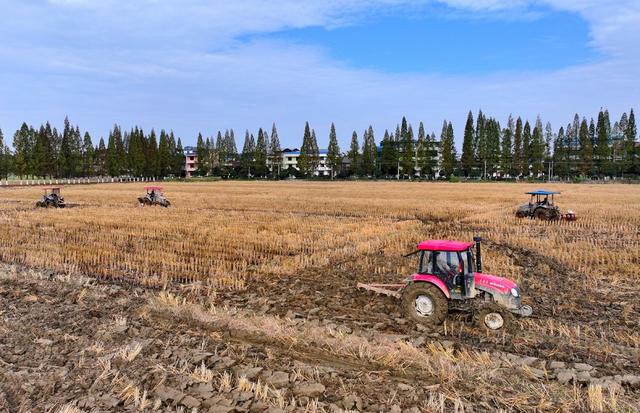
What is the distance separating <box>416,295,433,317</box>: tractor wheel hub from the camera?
8.07 meters

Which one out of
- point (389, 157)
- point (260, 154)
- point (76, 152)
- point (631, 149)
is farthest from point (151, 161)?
point (631, 149)

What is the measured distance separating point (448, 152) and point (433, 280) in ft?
307

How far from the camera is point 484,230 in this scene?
67.2 ft

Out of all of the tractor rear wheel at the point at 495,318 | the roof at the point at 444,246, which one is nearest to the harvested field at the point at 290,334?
the tractor rear wheel at the point at 495,318

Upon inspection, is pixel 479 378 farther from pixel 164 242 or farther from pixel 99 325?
pixel 164 242

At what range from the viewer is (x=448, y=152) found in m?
98.1

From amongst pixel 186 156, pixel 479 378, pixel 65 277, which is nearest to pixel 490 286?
pixel 479 378

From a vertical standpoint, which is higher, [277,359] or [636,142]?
[636,142]

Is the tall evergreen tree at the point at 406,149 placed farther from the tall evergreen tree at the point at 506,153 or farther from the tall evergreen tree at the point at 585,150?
the tall evergreen tree at the point at 585,150

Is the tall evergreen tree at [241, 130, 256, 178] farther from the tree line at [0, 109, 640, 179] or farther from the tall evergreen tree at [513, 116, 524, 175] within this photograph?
the tall evergreen tree at [513, 116, 524, 175]

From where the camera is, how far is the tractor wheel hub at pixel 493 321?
7.61 metres

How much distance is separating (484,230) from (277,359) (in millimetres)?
15688

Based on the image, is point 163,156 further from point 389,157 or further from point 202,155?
point 389,157

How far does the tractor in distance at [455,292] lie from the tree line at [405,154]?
93.2 meters
